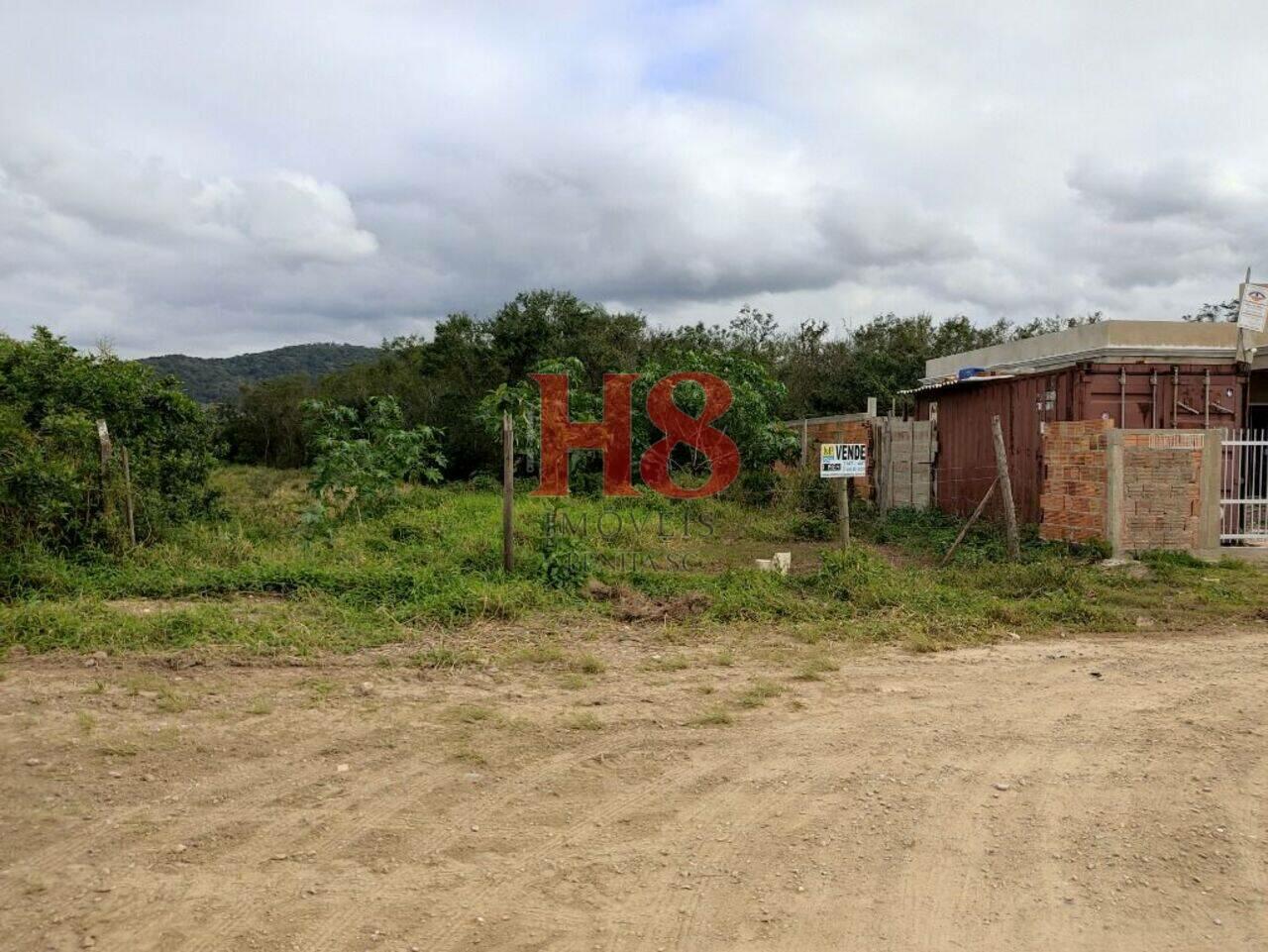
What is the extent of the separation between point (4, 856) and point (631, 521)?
9.26 meters

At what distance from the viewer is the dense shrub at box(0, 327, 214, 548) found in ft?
26.6

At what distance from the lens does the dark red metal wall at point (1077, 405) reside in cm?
1205

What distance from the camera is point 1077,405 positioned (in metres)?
12.0

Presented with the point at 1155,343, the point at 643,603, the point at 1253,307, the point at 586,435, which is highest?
the point at 1253,307

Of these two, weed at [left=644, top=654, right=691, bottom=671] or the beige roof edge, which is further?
the beige roof edge

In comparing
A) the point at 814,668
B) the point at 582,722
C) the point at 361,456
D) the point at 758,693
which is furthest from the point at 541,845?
the point at 361,456

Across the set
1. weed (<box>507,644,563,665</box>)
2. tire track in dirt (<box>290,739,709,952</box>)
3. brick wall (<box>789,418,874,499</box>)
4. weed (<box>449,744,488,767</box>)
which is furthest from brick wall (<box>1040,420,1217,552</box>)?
weed (<box>449,744,488,767</box>)

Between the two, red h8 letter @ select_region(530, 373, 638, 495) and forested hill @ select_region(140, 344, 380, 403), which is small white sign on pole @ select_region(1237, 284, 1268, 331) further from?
forested hill @ select_region(140, 344, 380, 403)

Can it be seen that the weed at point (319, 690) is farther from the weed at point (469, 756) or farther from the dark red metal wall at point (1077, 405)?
the dark red metal wall at point (1077, 405)

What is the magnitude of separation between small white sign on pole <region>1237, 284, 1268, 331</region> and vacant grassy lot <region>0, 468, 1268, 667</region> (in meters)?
A: 3.95

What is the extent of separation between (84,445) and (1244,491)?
12.3 m

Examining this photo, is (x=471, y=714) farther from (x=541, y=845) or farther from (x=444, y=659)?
(x=541, y=845)

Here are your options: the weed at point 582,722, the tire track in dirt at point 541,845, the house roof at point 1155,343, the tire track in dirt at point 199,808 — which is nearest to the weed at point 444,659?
the weed at point 582,722

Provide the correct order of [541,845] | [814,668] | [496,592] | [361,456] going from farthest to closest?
[361,456] < [496,592] < [814,668] < [541,845]
